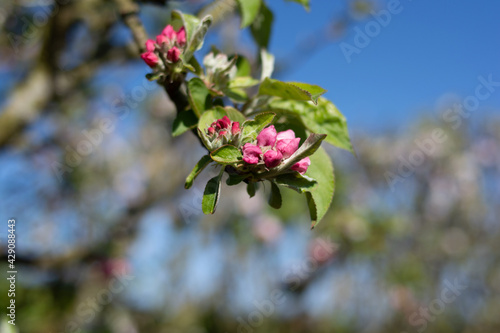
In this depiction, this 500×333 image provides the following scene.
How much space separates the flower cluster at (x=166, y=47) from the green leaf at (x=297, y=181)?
30 cm

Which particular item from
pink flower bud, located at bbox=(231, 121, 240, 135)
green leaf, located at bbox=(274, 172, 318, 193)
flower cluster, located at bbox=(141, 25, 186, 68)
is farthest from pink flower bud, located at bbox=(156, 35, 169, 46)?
green leaf, located at bbox=(274, 172, 318, 193)

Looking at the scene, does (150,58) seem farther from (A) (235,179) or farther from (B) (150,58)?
(A) (235,179)

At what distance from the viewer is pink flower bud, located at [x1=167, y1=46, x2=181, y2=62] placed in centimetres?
73

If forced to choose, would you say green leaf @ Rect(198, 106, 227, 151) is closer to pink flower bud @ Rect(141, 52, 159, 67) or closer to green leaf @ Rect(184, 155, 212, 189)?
green leaf @ Rect(184, 155, 212, 189)

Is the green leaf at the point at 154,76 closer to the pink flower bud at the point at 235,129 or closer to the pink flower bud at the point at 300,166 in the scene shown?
the pink flower bud at the point at 235,129

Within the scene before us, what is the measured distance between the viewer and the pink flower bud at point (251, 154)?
0.59 meters

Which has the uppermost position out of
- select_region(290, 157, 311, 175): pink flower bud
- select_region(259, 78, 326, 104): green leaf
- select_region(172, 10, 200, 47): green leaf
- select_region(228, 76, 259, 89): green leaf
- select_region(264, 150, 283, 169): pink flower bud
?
select_region(172, 10, 200, 47): green leaf

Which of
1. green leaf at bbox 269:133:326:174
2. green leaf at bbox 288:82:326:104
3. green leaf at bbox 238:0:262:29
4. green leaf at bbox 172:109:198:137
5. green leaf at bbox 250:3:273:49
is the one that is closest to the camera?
green leaf at bbox 269:133:326:174

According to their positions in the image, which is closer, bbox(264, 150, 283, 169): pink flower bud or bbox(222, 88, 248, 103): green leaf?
bbox(264, 150, 283, 169): pink flower bud

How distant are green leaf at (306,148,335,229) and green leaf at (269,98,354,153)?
0.20ft

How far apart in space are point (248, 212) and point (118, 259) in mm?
2683

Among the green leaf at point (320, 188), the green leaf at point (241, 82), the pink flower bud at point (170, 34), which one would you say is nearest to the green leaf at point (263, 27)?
the green leaf at point (241, 82)

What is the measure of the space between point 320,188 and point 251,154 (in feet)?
0.47

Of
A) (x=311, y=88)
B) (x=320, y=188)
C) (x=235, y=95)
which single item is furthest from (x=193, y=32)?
(x=320, y=188)
